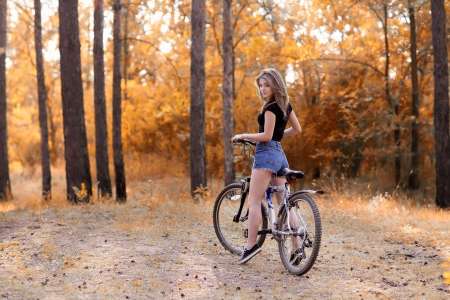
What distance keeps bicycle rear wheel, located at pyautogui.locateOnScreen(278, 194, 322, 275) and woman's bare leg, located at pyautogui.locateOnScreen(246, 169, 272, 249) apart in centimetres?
30

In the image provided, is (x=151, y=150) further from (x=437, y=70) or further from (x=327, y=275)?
(x=327, y=275)

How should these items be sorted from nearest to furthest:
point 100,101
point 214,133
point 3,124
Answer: point 100,101 → point 3,124 → point 214,133

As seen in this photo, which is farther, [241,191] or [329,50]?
[329,50]

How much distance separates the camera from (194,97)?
500 inches

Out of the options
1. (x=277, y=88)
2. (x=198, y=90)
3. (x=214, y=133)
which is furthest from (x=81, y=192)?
(x=214, y=133)

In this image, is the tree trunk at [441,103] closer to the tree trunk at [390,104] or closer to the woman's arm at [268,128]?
the tree trunk at [390,104]

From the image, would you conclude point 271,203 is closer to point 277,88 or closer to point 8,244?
point 277,88

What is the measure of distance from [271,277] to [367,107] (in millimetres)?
13952

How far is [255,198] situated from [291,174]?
596 mm

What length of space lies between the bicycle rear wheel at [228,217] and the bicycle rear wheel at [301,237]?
0.65 meters

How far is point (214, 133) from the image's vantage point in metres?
21.0

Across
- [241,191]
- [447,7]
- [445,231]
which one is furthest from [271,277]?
[447,7]

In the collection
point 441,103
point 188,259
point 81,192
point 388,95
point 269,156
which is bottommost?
point 188,259

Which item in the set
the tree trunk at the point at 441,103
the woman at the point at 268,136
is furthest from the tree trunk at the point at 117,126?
the woman at the point at 268,136
